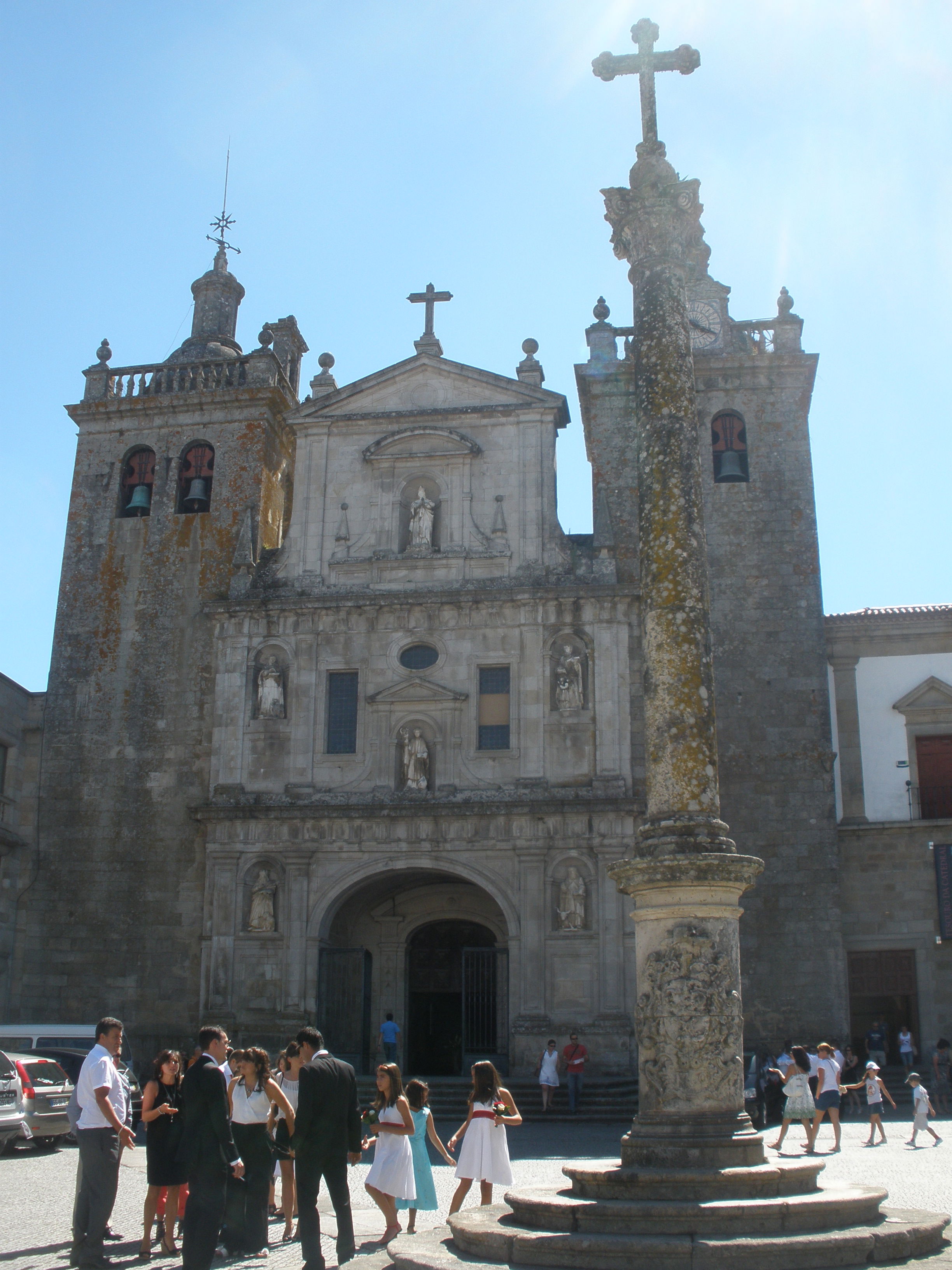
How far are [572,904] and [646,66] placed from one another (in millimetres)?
14219

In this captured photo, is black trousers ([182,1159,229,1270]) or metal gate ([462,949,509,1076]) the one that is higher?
metal gate ([462,949,509,1076])

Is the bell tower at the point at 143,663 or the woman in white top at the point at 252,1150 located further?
the bell tower at the point at 143,663

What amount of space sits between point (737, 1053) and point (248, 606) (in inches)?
678

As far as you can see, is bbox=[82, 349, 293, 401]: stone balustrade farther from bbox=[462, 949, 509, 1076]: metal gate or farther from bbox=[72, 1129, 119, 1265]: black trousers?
bbox=[72, 1129, 119, 1265]: black trousers

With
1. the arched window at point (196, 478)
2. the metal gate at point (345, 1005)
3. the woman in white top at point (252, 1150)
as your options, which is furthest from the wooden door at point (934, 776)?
the woman in white top at point (252, 1150)

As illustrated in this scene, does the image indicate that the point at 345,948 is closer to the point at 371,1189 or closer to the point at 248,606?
the point at 248,606

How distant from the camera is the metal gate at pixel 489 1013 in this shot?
2227 centimetres

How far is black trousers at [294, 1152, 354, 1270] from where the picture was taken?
7.48 meters

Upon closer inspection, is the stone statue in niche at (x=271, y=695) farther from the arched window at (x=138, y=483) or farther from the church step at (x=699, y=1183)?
the church step at (x=699, y=1183)

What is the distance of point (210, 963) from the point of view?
22.2 meters

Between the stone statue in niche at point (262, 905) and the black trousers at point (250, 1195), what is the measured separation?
1323cm

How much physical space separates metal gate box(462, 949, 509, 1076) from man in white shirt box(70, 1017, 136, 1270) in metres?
13.9

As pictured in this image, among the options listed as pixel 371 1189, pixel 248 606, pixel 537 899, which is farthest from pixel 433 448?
pixel 371 1189

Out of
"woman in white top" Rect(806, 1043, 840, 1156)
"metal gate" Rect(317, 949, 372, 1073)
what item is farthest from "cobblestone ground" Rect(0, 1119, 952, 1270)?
"metal gate" Rect(317, 949, 372, 1073)
